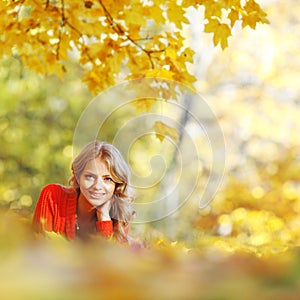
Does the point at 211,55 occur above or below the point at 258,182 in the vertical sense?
above

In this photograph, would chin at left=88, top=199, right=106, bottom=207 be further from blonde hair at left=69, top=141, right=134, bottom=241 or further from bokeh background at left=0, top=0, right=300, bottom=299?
bokeh background at left=0, top=0, right=300, bottom=299

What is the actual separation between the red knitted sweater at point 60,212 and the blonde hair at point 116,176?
0.02 m

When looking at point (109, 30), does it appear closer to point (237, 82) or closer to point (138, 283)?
point (138, 283)

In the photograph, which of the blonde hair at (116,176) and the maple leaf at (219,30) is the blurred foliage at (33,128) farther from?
the blonde hair at (116,176)

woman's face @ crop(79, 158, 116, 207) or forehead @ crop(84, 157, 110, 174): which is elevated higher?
forehead @ crop(84, 157, 110, 174)

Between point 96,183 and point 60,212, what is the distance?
8 cm

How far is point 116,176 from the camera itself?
3.30 ft

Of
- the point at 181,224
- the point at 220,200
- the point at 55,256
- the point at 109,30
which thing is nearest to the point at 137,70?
the point at 109,30

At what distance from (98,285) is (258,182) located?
4281 millimetres

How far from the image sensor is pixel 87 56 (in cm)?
160

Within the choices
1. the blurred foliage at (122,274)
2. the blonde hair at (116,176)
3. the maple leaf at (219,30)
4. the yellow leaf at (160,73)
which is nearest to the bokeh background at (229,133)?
the yellow leaf at (160,73)

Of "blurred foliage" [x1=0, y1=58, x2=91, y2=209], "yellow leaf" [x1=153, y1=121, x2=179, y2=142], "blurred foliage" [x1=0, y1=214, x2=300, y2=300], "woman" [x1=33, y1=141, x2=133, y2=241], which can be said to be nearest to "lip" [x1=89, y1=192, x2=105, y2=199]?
"woman" [x1=33, y1=141, x2=133, y2=241]

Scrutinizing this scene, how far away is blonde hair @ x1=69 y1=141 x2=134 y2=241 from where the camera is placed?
100 centimetres

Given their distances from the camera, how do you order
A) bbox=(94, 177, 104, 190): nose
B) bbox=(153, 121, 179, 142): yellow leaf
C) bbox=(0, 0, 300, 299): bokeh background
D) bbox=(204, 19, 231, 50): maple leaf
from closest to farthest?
bbox=(94, 177, 104, 190): nose, bbox=(204, 19, 231, 50): maple leaf, bbox=(153, 121, 179, 142): yellow leaf, bbox=(0, 0, 300, 299): bokeh background
